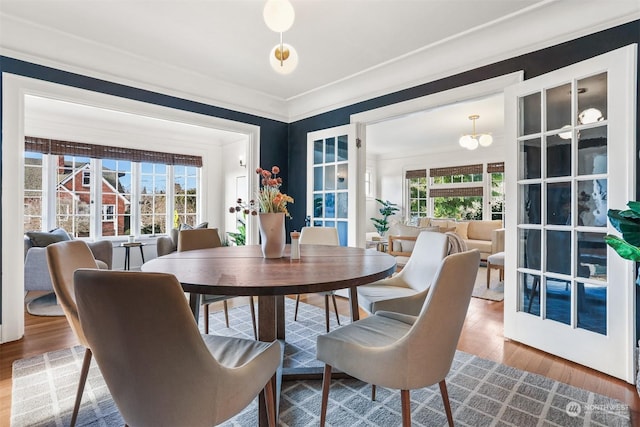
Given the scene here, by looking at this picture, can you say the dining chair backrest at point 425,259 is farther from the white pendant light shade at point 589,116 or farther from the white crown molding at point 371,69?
the white crown molding at point 371,69

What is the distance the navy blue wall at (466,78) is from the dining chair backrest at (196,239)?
1.72 meters

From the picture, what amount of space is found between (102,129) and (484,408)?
6039 mm

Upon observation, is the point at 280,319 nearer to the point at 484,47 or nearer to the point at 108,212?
the point at 484,47

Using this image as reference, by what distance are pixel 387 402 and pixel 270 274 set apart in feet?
3.25

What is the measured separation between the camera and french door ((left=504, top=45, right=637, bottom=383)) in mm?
2008

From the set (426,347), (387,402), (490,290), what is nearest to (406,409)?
(426,347)

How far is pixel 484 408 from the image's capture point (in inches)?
65.9

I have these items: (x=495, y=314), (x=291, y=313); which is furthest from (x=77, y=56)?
(x=495, y=314)

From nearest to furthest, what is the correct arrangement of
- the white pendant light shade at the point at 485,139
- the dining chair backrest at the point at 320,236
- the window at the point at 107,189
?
the dining chair backrest at the point at 320,236 < the window at the point at 107,189 < the white pendant light shade at the point at 485,139

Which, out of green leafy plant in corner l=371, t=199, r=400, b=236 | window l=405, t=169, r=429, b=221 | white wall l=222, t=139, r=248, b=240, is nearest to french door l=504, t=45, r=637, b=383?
white wall l=222, t=139, r=248, b=240

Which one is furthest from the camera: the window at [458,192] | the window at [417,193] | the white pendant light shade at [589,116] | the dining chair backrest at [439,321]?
the window at [417,193]

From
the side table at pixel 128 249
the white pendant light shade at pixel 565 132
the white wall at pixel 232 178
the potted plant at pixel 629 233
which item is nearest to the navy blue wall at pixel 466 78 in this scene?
the white pendant light shade at pixel 565 132

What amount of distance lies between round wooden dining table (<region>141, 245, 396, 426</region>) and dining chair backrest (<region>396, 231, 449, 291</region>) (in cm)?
36

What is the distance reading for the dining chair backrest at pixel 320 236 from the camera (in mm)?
3021
